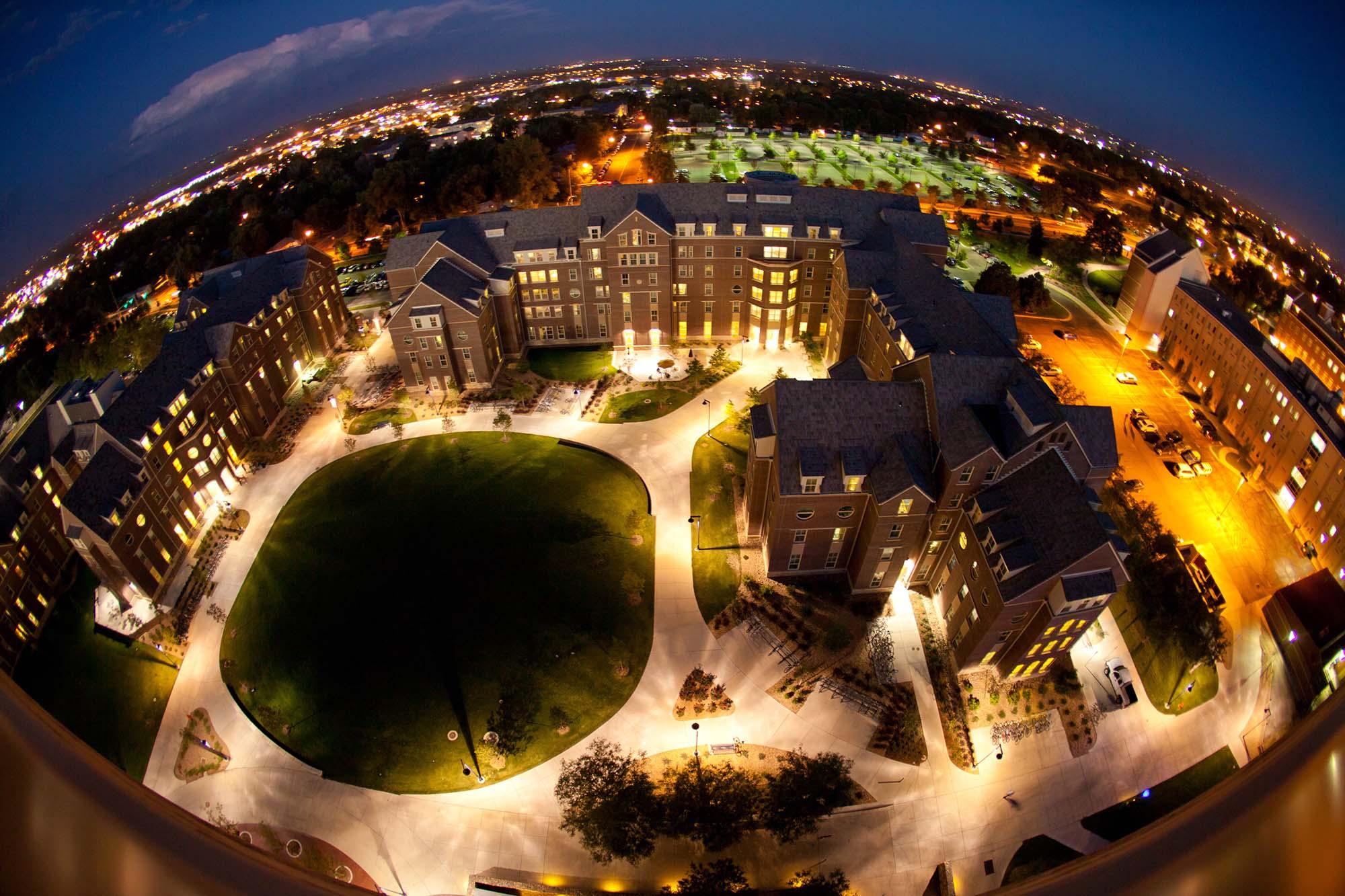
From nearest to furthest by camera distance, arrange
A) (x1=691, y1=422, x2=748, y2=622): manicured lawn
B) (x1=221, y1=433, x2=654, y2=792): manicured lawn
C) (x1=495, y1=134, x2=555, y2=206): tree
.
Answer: (x1=221, y1=433, x2=654, y2=792): manicured lawn → (x1=691, y1=422, x2=748, y2=622): manicured lawn → (x1=495, y1=134, x2=555, y2=206): tree

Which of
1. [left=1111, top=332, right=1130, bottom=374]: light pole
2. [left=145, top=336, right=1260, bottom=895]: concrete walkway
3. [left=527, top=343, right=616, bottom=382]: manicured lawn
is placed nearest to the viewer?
[left=145, top=336, right=1260, bottom=895]: concrete walkway

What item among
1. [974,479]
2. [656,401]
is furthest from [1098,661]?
[656,401]

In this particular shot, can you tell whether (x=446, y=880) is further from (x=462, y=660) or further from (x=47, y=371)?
(x=47, y=371)

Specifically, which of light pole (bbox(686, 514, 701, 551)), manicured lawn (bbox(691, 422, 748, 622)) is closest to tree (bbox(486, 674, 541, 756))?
manicured lawn (bbox(691, 422, 748, 622))

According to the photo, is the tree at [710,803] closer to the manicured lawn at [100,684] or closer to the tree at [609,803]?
the tree at [609,803]

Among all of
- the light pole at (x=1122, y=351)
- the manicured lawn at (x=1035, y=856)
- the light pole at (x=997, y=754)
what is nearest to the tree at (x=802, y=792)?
the light pole at (x=997, y=754)

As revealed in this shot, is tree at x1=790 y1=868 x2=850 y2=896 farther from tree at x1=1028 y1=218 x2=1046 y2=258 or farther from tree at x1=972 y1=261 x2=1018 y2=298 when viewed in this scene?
tree at x1=1028 y1=218 x2=1046 y2=258

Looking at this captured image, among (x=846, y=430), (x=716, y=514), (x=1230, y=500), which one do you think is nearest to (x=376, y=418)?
(x=716, y=514)
